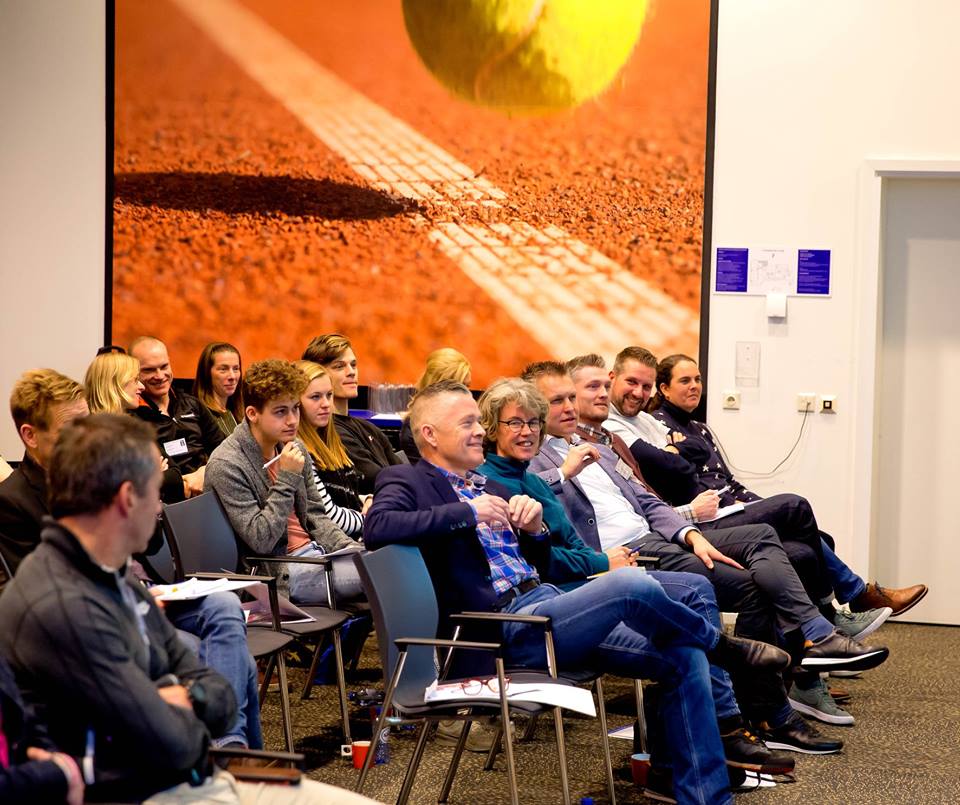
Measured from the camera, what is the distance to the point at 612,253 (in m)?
6.46

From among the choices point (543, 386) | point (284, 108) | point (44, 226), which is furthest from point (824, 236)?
point (44, 226)

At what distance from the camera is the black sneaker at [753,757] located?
369 centimetres

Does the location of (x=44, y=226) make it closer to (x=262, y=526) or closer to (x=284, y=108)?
(x=284, y=108)

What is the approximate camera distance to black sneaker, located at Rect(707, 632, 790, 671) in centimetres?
369

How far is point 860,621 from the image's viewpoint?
5027 mm

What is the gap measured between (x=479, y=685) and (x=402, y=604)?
0.99ft

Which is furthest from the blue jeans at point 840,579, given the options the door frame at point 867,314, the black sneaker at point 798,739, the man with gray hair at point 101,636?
the man with gray hair at point 101,636

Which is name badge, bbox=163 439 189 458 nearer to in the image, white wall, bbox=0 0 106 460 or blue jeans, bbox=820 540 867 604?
white wall, bbox=0 0 106 460

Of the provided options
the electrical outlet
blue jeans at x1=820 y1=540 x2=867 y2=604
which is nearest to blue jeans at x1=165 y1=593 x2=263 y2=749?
blue jeans at x1=820 y1=540 x2=867 y2=604

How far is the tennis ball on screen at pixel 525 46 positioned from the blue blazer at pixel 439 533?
3.63 metres

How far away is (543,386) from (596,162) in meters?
2.45

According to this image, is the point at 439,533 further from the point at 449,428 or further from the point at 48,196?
the point at 48,196

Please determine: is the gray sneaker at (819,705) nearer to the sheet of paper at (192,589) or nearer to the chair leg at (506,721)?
the chair leg at (506,721)

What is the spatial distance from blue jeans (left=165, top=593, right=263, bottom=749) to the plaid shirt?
73cm
